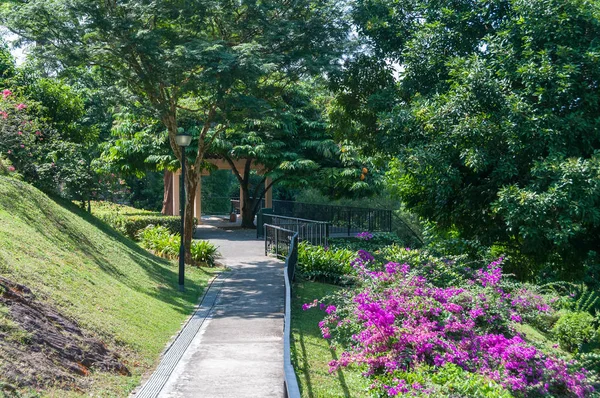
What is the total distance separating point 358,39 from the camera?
17.2 m

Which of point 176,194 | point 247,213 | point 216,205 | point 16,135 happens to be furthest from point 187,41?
point 216,205

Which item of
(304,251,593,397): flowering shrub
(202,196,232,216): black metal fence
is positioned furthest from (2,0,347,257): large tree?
(202,196,232,216): black metal fence

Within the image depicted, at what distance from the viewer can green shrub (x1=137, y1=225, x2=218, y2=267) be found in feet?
59.9

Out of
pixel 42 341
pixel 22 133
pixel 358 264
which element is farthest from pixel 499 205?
pixel 22 133

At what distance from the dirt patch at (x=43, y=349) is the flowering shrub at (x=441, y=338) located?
129 inches

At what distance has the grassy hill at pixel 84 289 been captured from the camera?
6.68 m

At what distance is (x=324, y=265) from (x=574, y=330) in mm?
6897

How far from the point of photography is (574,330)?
11.4 meters

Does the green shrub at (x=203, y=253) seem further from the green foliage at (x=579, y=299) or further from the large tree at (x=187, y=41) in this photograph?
the green foliage at (x=579, y=299)

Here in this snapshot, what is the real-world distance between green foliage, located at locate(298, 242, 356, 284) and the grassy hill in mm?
2819

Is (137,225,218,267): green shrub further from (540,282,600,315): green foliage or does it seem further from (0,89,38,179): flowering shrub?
(540,282,600,315): green foliage

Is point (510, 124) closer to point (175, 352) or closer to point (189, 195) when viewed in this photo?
point (175, 352)

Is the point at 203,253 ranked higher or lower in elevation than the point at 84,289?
lower

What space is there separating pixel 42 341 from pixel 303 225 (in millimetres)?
13318
